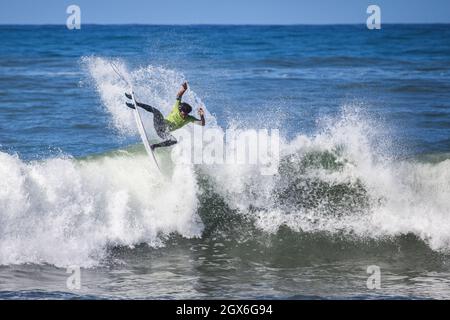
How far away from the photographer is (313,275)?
10.5m

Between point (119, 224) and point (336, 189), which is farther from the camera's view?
point (336, 189)

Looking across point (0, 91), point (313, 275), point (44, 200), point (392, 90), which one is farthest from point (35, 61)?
point (313, 275)

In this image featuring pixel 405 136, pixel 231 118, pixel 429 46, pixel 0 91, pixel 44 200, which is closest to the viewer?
pixel 44 200

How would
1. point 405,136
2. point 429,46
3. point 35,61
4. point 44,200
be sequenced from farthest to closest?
point 429,46 < point 35,61 < point 405,136 < point 44,200

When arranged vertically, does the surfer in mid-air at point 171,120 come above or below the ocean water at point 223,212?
above

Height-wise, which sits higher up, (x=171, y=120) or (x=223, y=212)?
(x=171, y=120)

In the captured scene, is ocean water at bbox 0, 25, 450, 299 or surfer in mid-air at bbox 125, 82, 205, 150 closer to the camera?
ocean water at bbox 0, 25, 450, 299

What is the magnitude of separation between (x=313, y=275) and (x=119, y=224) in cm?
339

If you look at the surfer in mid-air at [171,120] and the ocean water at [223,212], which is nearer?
the ocean water at [223,212]

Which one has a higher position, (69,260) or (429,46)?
(429,46)

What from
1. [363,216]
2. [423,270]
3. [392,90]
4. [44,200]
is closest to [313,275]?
[423,270]

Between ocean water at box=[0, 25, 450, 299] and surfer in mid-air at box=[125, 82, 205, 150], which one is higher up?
surfer in mid-air at box=[125, 82, 205, 150]
